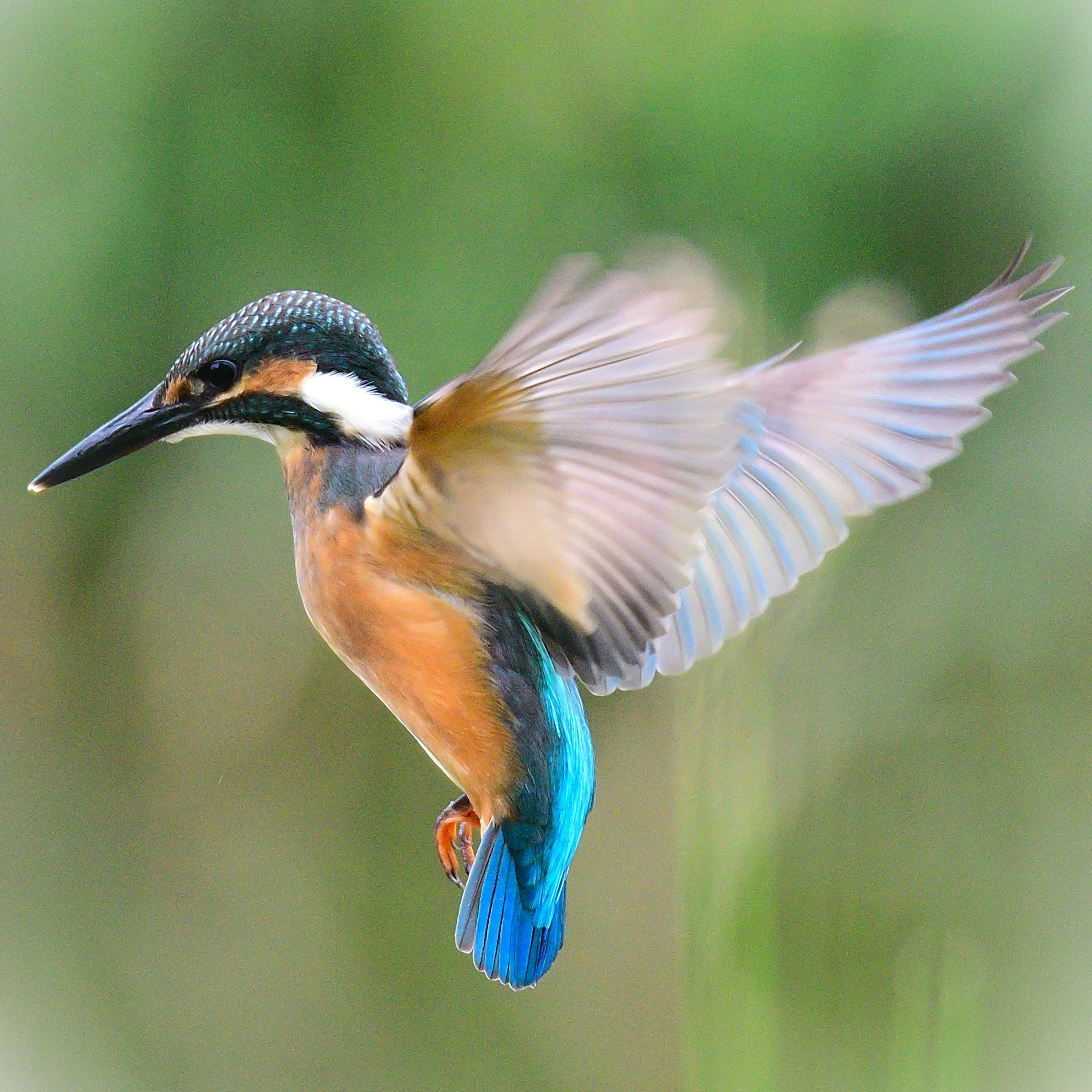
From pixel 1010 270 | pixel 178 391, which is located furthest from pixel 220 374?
pixel 1010 270

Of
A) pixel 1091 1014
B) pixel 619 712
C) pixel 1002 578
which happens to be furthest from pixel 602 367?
pixel 1091 1014

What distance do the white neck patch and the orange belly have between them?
0.03 metres

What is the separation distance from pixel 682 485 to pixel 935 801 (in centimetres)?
97

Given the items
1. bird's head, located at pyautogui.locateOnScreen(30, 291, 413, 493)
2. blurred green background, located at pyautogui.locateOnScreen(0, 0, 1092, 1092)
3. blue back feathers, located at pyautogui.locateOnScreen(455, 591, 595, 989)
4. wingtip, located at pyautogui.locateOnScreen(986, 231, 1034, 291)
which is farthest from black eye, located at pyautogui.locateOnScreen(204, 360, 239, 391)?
blurred green background, located at pyautogui.locateOnScreen(0, 0, 1092, 1092)

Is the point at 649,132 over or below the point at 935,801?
over

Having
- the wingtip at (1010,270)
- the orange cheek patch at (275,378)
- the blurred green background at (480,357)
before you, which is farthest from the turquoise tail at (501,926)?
the blurred green background at (480,357)

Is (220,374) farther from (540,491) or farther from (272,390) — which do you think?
(540,491)

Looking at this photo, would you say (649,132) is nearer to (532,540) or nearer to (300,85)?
(300,85)

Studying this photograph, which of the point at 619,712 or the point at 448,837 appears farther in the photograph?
the point at 619,712

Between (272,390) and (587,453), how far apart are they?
0.13m

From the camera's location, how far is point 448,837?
2.17ft

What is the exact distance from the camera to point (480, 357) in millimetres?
1203

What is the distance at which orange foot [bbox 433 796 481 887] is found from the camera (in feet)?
2.10

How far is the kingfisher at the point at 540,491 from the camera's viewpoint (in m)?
0.45
